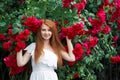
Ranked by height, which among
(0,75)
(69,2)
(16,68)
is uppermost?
(69,2)

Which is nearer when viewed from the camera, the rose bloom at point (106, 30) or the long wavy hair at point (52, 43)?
the long wavy hair at point (52, 43)

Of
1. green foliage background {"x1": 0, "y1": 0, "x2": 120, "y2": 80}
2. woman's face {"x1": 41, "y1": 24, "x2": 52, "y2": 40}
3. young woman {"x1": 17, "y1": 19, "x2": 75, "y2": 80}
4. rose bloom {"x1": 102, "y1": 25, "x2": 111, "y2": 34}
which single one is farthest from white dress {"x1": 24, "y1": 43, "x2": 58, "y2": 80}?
rose bloom {"x1": 102, "y1": 25, "x2": 111, "y2": 34}

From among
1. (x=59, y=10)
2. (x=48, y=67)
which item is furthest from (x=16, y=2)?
(x=48, y=67)

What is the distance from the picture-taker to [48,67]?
4.59 meters

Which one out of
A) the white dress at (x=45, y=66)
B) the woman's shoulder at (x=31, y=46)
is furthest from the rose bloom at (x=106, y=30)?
the woman's shoulder at (x=31, y=46)

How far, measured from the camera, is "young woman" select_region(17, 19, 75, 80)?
4543mm

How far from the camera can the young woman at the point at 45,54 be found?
4.54m

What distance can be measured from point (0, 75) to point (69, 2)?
145cm

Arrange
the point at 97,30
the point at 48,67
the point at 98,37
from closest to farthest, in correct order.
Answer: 1. the point at 48,67
2. the point at 97,30
3. the point at 98,37

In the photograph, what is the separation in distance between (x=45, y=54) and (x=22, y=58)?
235mm

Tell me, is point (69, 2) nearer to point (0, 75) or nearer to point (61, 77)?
point (61, 77)

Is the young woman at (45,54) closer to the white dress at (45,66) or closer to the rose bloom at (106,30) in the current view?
the white dress at (45,66)

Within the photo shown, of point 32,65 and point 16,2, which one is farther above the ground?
point 16,2

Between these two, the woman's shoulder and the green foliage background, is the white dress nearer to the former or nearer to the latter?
the woman's shoulder
